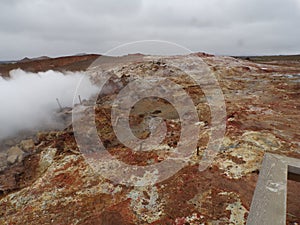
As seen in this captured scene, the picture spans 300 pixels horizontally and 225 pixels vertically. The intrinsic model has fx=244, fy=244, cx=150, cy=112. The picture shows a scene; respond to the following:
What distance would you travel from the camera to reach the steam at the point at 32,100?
363 inches

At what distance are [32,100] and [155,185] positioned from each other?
8259mm

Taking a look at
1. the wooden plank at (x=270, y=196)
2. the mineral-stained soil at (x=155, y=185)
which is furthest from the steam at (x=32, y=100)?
the wooden plank at (x=270, y=196)

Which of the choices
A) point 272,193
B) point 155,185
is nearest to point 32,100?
point 155,185

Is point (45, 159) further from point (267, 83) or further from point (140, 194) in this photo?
point (267, 83)

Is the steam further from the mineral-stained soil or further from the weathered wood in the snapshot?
the weathered wood

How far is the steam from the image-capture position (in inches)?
363

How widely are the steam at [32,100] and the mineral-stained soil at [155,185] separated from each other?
1.23 meters

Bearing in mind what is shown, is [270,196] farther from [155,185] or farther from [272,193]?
[155,185]

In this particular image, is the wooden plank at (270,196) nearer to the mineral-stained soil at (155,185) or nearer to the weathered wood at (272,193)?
the weathered wood at (272,193)

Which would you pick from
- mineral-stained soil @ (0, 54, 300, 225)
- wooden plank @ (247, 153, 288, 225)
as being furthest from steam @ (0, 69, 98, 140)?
wooden plank @ (247, 153, 288, 225)

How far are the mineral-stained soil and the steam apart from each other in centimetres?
123

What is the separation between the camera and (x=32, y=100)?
10875 millimetres

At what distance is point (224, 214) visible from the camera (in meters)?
3.86

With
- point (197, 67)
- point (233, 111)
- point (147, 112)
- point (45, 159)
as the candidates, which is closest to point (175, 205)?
point (45, 159)
